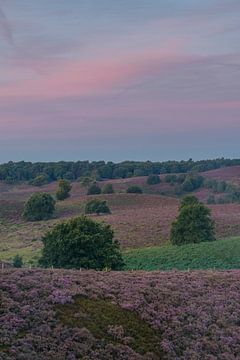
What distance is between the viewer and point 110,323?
19.6m

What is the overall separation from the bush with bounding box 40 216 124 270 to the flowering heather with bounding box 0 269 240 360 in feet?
35.3

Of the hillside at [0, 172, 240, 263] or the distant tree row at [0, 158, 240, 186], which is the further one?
the distant tree row at [0, 158, 240, 186]

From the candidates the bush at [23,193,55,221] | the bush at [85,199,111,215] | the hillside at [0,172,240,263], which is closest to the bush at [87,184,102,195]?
the hillside at [0,172,240,263]

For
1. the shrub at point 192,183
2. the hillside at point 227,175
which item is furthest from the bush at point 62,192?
the hillside at point 227,175

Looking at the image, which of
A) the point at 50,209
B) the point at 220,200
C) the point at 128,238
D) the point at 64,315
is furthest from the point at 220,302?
the point at 220,200

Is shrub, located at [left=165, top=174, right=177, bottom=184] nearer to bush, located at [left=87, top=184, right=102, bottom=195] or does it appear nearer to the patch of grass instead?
bush, located at [left=87, top=184, right=102, bottom=195]

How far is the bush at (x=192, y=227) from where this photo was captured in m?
60.6

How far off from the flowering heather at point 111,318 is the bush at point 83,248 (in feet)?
35.3

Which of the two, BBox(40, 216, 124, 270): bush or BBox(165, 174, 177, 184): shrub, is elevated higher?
BBox(165, 174, 177, 184): shrub

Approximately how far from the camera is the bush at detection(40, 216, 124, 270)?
36656 millimetres

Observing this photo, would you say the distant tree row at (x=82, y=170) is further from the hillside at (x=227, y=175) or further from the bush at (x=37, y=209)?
the bush at (x=37, y=209)

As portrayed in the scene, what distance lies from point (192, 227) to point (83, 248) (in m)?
26.3

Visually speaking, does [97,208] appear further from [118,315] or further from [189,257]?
[118,315]

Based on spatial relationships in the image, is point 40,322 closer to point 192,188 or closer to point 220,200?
point 220,200
